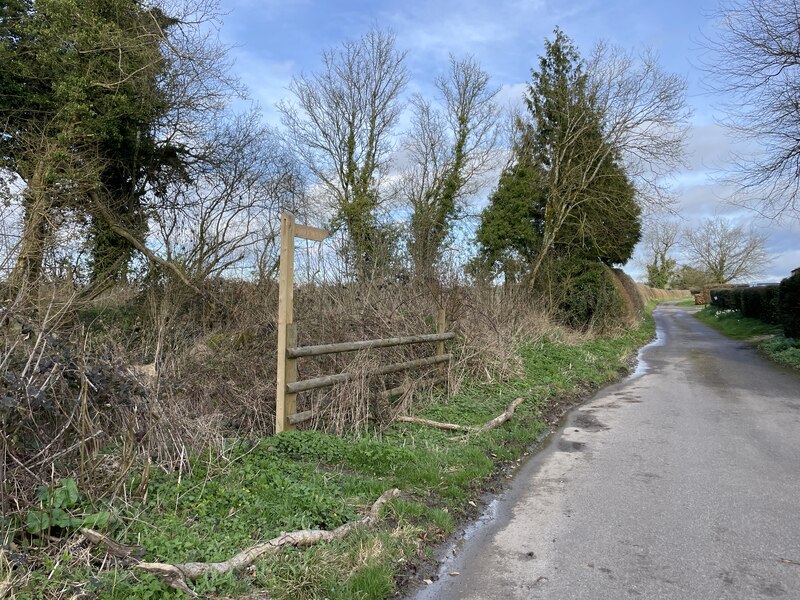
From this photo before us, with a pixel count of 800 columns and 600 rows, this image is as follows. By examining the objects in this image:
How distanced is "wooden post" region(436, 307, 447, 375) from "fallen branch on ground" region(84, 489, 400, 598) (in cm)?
544

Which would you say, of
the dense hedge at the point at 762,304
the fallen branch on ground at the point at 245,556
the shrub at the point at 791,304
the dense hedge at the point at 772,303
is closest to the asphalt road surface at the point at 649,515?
the fallen branch on ground at the point at 245,556

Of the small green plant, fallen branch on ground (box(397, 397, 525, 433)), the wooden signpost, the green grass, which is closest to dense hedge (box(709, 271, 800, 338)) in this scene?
fallen branch on ground (box(397, 397, 525, 433))

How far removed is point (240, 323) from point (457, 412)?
589 cm

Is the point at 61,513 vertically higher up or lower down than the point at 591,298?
lower down

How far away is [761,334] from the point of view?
21172mm

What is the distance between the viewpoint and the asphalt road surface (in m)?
3.61

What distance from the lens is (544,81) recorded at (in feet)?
75.2

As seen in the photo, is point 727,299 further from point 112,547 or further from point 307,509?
point 112,547

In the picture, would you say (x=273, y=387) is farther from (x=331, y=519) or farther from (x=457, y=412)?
(x=331, y=519)

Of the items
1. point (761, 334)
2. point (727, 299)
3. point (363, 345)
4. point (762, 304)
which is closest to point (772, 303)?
point (761, 334)

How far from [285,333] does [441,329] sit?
4142 mm

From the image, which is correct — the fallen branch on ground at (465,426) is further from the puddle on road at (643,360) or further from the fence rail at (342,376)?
the puddle on road at (643,360)

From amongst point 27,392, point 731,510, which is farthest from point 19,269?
point 731,510

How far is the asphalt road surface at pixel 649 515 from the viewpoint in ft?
11.8
